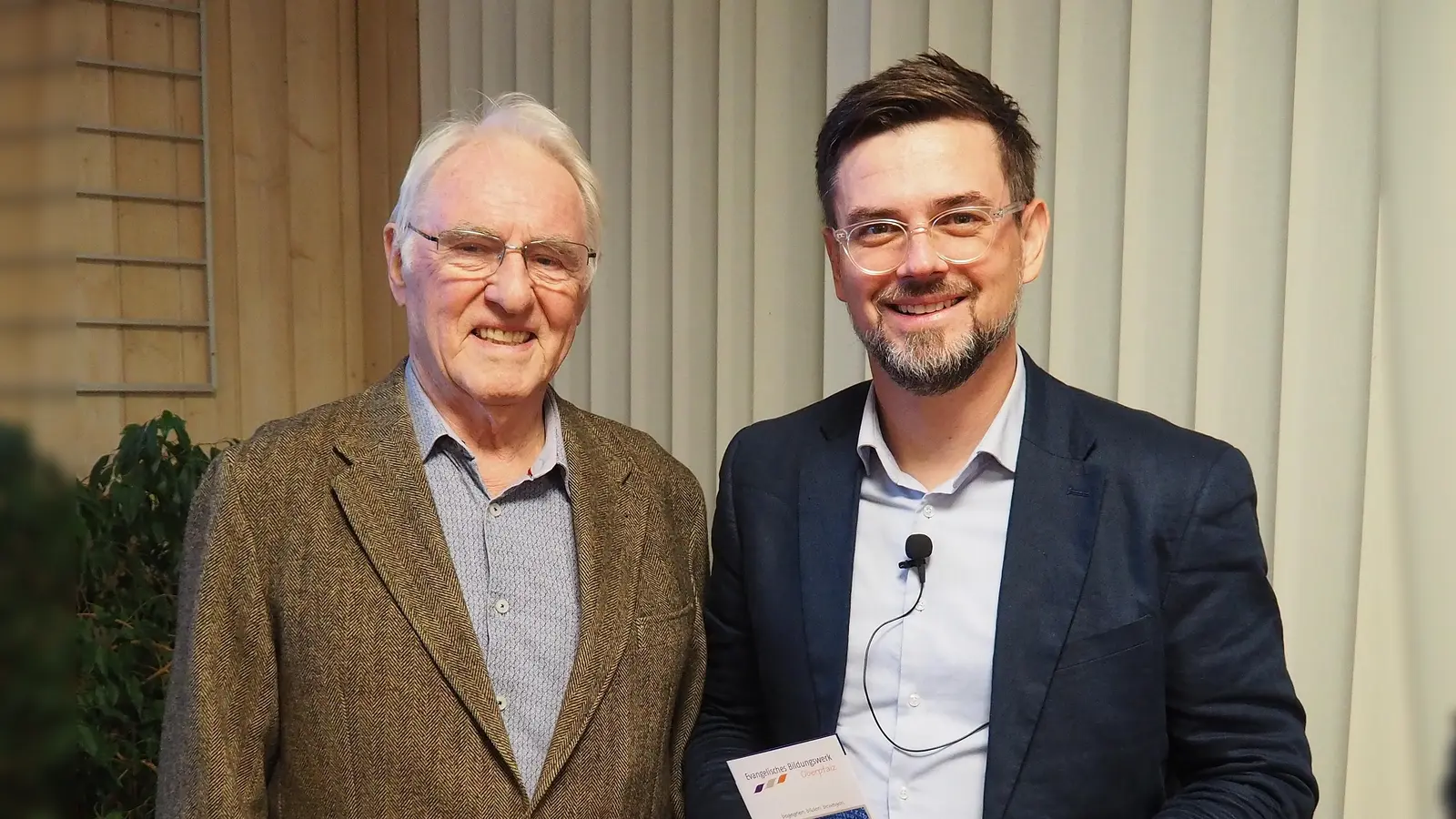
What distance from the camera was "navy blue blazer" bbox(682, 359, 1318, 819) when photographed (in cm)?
145

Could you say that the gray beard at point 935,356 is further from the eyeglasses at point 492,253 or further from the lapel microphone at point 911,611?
the eyeglasses at point 492,253

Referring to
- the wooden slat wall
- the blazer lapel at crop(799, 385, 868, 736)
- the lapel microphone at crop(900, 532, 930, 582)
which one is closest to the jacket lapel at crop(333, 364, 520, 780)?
the blazer lapel at crop(799, 385, 868, 736)

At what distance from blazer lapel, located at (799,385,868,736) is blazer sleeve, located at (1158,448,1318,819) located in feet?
1.42

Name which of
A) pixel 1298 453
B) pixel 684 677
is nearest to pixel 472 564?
pixel 684 677

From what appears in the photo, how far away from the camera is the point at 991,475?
161 cm

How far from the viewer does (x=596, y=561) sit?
5.45ft

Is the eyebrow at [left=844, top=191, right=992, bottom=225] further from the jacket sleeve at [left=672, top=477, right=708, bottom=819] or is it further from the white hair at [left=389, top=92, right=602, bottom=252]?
the jacket sleeve at [left=672, top=477, right=708, bottom=819]

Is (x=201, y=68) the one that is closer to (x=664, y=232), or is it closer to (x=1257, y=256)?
(x=664, y=232)

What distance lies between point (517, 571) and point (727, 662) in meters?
0.40

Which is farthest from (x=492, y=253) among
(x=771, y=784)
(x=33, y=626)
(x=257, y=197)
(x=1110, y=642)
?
(x=257, y=197)

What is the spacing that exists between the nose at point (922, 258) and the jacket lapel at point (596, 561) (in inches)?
22.1

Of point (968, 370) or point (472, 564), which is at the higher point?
point (968, 370)

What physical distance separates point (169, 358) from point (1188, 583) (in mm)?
3010

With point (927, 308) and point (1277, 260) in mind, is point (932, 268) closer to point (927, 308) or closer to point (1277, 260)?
point (927, 308)
